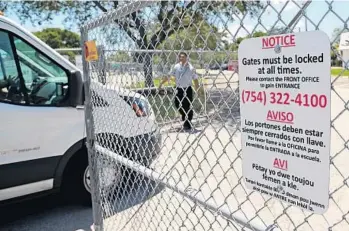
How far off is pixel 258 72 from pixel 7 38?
3.12 metres

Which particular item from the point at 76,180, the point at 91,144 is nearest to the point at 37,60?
the point at 76,180

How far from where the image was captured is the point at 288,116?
1.12m

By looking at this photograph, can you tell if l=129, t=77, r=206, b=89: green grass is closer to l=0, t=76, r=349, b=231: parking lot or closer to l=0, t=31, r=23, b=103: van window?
l=0, t=76, r=349, b=231: parking lot

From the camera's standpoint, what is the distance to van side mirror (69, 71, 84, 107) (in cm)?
371

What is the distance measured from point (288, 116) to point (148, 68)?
50.1 inches

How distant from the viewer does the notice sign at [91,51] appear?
2.57 m

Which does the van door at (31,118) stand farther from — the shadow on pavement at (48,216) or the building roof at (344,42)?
the building roof at (344,42)

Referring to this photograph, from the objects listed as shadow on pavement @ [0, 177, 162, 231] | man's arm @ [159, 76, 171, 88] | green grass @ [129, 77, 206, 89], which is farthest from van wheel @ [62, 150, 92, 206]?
man's arm @ [159, 76, 171, 88]

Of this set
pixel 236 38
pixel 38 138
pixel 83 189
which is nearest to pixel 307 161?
pixel 236 38

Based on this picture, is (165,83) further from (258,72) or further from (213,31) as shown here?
(258,72)

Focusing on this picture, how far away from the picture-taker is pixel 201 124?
176cm

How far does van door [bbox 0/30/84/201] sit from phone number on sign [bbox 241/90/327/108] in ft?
9.44

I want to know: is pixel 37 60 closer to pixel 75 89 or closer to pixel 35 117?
pixel 75 89

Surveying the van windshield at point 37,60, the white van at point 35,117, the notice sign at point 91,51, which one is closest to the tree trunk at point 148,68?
the notice sign at point 91,51
